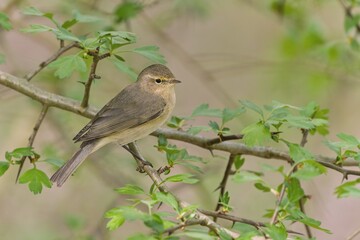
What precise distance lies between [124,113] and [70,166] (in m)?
0.81

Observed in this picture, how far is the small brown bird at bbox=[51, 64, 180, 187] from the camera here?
4.11 m

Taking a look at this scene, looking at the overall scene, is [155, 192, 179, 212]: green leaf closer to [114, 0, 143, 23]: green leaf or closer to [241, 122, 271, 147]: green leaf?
[241, 122, 271, 147]: green leaf

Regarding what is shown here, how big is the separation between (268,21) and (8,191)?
15.5ft

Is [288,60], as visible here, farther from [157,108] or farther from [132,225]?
[132,225]

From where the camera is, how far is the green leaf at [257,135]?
2900mm

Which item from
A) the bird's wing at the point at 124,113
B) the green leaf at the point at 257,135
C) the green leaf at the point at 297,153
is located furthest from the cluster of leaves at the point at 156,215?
the bird's wing at the point at 124,113

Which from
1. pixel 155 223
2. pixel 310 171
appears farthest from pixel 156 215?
pixel 310 171

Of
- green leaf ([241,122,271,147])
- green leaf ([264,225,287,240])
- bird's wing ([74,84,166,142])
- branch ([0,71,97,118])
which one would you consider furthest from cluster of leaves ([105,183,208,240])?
bird's wing ([74,84,166,142])

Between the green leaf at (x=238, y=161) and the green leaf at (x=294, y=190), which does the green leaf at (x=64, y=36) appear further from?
the green leaf at (x=294, y=190)

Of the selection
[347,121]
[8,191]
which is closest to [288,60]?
[347,121]

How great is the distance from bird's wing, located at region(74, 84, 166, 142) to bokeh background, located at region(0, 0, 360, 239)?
510mm

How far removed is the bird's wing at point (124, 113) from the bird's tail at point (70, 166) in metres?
0.07

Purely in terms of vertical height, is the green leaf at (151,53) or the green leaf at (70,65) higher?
the green leaf at (151,53)

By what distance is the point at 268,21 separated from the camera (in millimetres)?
9289
